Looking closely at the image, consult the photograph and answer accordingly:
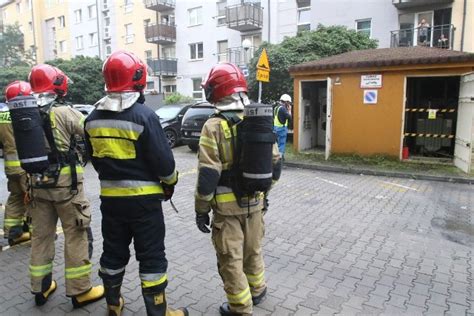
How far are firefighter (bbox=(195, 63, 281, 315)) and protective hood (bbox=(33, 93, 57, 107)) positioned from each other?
56.3 inches

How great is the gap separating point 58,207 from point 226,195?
1505 mm

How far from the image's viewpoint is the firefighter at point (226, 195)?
2730mm

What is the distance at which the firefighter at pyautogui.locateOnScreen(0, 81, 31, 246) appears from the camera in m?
4.45

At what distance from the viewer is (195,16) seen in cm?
2767

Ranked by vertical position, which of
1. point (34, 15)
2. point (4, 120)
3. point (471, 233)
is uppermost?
point (34, 15)

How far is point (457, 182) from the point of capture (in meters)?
8.09

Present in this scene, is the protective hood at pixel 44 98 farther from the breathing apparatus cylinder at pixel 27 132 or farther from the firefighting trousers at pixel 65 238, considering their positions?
the firefighting trousers at pixel 65 238

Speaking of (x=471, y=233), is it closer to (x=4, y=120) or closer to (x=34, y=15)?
(x=4, y=120)

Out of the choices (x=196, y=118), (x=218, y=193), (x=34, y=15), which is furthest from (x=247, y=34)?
(x=34, y=15)

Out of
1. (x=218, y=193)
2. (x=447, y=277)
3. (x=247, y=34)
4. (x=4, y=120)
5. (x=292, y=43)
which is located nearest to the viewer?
(x=218, y=193)

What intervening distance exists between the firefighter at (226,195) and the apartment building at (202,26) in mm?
13818

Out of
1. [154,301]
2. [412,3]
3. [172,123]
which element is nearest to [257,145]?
[154,301]

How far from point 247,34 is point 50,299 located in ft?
78.4

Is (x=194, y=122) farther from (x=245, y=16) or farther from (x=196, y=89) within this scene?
(x=196, y=89)
